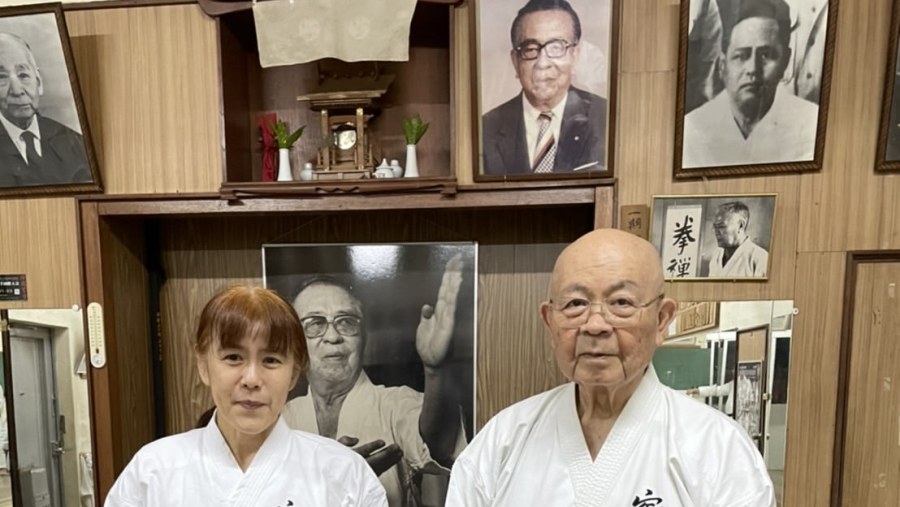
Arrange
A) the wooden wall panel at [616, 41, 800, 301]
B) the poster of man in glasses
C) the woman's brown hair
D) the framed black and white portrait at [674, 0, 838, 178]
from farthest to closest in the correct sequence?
1. the poster of man in glasses
2. the wooden wall panel at [616, 41, 800, 301]
3. the framed black and white portrait at [674, 0, 838, 178]
4. the woman's brown hair

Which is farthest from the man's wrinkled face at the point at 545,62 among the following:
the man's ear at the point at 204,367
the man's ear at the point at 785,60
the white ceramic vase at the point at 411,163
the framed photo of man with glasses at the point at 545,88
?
the man's ear at the point at 204,367

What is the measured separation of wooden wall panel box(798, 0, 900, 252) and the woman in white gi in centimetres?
160

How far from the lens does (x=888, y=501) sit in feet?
5.88

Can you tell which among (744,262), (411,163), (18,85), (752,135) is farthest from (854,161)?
(18,85)

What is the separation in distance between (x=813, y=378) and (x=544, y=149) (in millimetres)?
1171

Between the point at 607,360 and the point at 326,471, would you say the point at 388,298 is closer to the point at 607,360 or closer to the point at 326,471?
the point at 326,471

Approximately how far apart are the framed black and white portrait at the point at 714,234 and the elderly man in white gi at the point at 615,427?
2.07ft

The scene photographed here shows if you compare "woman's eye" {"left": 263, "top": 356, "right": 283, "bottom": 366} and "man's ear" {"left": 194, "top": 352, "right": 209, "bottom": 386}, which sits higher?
"woman's eye" {"left": 263, "top": 356, "right": 283, "bottom": 366}

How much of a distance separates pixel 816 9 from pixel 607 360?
1.30 m

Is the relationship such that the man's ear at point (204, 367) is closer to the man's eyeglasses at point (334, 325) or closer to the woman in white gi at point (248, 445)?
the woman in white gi at point (248, 445)

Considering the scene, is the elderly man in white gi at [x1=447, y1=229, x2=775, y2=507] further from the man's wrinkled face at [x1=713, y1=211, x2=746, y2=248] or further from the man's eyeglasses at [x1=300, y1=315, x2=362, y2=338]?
the man's eyeglasses at [x1=300, y1=315, x2=362, y2=338]

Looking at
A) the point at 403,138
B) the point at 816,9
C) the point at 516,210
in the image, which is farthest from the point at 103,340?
the point at 816,9

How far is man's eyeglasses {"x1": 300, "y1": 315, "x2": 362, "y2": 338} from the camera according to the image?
2.20 metres

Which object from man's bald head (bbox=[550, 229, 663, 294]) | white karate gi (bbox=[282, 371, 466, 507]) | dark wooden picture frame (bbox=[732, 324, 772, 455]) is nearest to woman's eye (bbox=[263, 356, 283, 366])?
man's bald head (bbox=[550, 229, 663, 294])
